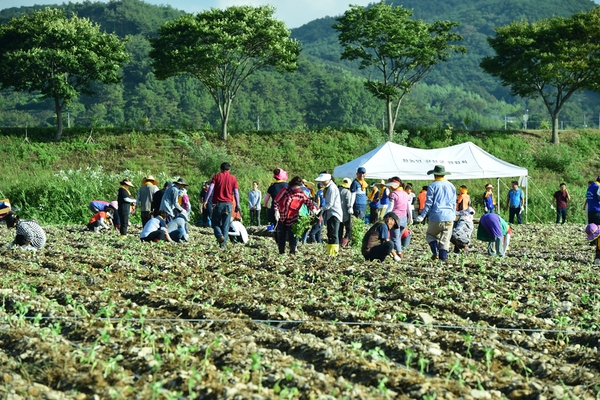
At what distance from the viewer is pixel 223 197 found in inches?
558

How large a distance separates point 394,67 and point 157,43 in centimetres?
1250

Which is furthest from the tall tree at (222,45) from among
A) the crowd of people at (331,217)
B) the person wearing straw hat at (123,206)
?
the person wearing straw hat at (123,206)

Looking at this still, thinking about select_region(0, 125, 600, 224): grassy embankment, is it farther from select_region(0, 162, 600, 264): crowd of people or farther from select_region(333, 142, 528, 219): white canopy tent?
select_region(0, 162, 600, 264): crowd of people

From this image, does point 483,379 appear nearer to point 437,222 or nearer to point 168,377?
point 168,377

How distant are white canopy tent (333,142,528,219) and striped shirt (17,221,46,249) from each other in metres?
11.4

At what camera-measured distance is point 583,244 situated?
17.8m

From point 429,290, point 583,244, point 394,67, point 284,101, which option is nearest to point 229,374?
point 429,290

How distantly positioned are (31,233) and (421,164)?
13.3m

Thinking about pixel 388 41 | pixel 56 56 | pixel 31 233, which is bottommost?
pixel 31 233

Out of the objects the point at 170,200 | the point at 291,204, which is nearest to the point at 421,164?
the point at 170,200

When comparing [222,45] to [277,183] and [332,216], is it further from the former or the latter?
[332,216]

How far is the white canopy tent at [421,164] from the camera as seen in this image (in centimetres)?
2325

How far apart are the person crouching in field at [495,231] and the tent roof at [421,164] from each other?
30.0 feet

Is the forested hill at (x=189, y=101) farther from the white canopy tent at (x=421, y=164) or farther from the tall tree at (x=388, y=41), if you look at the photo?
the white canopy tent at (x=421, y=164)
